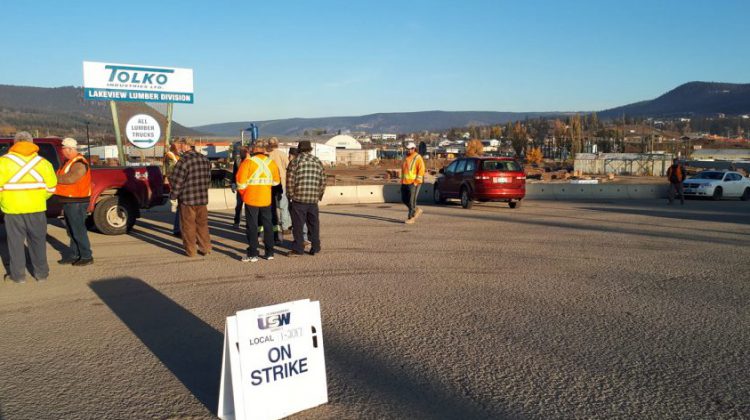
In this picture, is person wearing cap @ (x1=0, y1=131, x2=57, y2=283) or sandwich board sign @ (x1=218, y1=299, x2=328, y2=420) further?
person wearing cap @ (x1=0, y1=131, x2=57, y2=283)

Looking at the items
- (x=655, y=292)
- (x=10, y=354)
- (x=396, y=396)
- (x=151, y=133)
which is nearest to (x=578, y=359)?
(x=396, y=396)

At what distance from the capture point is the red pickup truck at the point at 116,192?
11391 mm

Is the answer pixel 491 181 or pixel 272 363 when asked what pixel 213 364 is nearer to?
pixel 272 363

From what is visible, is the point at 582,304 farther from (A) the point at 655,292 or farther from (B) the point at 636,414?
(B) the point at 636,414

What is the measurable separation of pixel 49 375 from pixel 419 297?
12.3ft

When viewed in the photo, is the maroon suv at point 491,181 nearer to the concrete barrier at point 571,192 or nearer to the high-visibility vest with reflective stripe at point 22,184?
the concrete barrier at point 571,192

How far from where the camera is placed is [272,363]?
371 cm

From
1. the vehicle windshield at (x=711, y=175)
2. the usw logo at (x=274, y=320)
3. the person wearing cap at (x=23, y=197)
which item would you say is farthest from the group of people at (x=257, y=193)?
the vehicle windshield at (x=711, y=175)

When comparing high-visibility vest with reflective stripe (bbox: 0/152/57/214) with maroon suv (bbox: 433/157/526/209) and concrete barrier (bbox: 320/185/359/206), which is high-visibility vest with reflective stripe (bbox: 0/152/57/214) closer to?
maroon suv (bbox: 433/157/526/209)

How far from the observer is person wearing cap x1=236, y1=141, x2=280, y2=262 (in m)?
8.73

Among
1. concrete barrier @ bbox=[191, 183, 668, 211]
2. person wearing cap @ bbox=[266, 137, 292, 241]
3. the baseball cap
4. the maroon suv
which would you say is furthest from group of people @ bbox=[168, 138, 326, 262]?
the maroon suv

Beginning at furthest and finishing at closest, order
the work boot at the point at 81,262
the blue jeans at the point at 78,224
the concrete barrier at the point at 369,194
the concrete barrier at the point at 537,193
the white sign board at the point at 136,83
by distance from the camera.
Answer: the concrete barrier at the point at 369,194, the concrete barrier at the point at 537,193, the white sign board at the point at 136,83, the work boot at the point at 81,262, the blue jeans at the point at 78,224

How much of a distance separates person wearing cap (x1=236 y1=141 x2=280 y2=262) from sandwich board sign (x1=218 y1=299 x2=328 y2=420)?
5.05 metres

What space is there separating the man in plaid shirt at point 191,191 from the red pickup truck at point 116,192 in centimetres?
302
